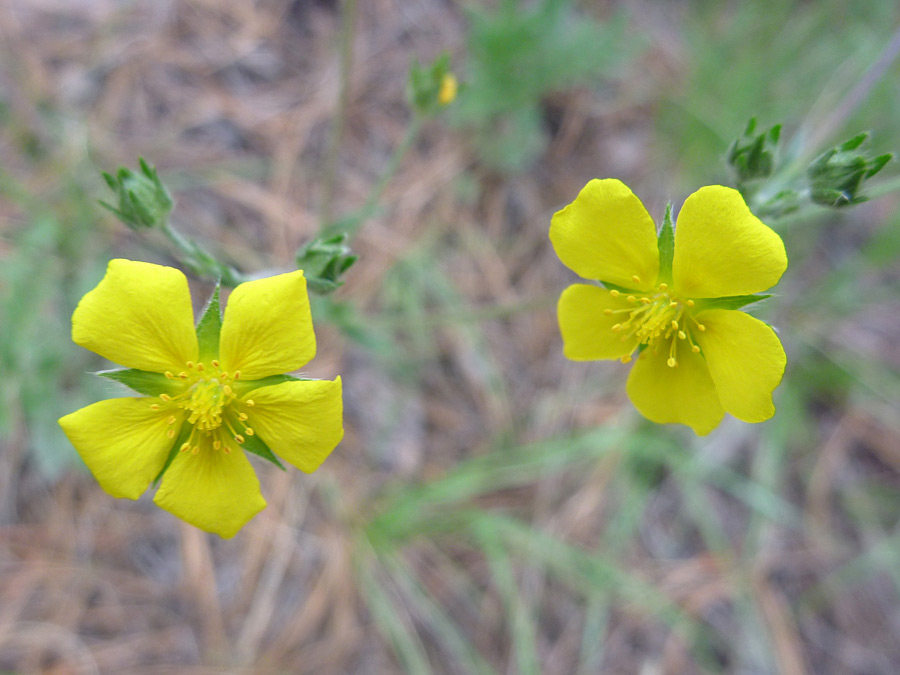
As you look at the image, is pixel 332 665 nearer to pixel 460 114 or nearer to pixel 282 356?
pixel 282 356

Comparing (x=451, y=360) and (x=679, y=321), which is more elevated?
(x=679, y=321)

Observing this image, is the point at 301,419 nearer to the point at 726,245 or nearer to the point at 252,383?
the point at 252,383

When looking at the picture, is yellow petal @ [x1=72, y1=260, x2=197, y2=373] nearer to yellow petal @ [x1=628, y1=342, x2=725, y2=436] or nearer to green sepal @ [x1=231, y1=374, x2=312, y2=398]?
green sepal @ [x1=231, y1=374, x2=312, y2=398]

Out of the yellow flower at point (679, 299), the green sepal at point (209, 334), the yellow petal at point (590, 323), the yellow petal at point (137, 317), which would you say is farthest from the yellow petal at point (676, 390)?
the yellow petal at point (137, 317)

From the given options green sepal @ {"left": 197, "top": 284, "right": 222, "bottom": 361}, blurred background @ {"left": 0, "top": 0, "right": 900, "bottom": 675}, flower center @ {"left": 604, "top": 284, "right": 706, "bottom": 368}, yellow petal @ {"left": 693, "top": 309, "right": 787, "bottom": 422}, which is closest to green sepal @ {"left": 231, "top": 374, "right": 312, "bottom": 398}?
green sepal @ {"left": 197, "top": 284, "right": 222, "bottom": 361}

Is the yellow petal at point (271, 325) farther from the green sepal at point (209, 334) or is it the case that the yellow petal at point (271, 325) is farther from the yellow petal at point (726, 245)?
the yellow petal at point (726, 245)

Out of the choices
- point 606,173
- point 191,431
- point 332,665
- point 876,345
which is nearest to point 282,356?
point 191,431
